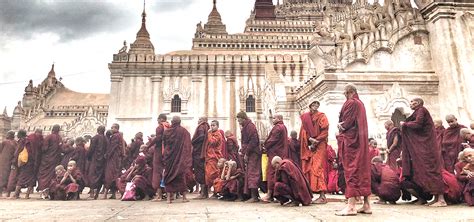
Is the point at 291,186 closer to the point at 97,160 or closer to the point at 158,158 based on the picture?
the point at 158,158

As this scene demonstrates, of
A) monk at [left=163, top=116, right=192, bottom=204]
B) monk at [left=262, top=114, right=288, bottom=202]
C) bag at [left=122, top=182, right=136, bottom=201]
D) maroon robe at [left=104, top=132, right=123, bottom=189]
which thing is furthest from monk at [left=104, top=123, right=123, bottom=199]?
monk at [left=262, top=114, right=288, bottom=202]

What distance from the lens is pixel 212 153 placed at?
8.20m

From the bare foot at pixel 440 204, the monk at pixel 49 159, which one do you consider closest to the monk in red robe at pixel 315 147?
the bare foot at pixel 440 204

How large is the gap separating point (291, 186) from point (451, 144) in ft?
11.3

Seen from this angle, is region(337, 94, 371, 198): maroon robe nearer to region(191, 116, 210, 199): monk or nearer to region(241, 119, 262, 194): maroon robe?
region(241, 119, 262, 194): maroon robe

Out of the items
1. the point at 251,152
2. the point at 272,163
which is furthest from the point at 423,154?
the point at 251,152

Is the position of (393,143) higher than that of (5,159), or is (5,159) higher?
(393,143)

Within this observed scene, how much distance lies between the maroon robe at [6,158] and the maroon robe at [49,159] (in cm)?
Answer: 84

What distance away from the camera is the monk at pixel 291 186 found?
19.2 ft

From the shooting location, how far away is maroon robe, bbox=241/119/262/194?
7.22 metres

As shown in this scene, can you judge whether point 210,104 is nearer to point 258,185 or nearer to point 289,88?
point 289,88

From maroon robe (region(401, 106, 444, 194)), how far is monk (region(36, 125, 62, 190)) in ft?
25.9

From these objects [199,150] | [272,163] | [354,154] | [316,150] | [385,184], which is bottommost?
[385,184]

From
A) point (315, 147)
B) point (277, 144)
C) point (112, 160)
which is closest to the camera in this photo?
point (315, 147)
